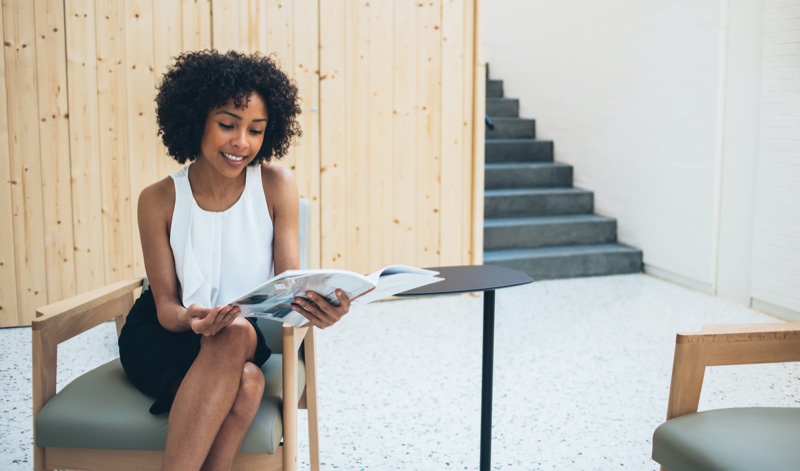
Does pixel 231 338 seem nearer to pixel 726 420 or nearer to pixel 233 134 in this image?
pixel 233 134

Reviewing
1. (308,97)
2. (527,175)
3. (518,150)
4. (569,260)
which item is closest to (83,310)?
(308,97)

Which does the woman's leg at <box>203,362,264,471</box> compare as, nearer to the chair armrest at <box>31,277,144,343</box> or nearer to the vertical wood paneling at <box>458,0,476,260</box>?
the chair armrest at <box>31,277,144,343</box>

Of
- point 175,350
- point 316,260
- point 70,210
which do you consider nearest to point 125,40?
point 70,210

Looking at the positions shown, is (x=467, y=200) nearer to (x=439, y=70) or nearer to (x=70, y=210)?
(x=439, y=70)

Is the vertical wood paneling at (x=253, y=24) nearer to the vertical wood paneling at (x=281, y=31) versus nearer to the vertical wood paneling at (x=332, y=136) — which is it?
the vertical wood paneling at (x=281, y=31)

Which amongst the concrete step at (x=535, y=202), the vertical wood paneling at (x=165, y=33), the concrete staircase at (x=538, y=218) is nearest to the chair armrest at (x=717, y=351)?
the vertical wood paneling at (x=165, y=33)

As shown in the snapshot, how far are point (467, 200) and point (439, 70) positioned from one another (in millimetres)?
732

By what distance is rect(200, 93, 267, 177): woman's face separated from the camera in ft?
6.49

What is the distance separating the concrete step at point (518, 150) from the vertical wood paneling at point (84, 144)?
3.05 meters

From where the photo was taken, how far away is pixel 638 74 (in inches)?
212

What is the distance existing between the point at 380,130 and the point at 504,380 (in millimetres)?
1642

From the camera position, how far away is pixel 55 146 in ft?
12.8

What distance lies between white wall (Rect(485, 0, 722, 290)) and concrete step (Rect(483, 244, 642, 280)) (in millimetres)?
158

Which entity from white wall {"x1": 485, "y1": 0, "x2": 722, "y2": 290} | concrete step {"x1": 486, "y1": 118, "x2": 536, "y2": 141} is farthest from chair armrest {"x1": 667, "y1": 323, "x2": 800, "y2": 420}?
concrete step {"x1": 486, "y1": 118, "x2": 536, "y2": 141}
